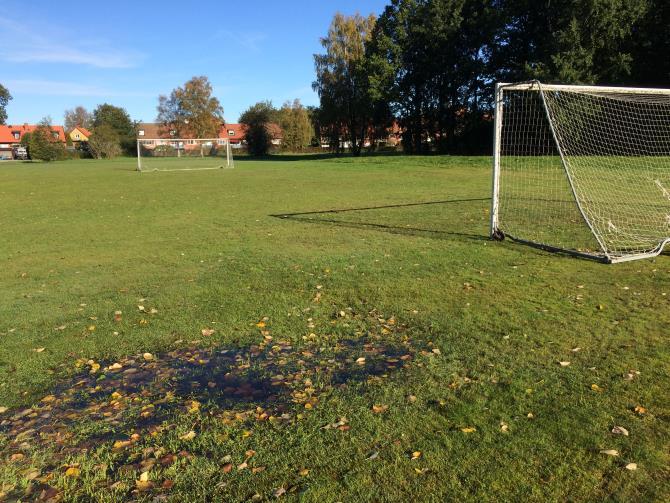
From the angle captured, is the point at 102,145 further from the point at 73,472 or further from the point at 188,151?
the point at 73,472

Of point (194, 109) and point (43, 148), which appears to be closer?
point (43, 148)

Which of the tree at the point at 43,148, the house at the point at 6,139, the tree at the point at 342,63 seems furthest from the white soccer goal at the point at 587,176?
the house at the point at 6,139

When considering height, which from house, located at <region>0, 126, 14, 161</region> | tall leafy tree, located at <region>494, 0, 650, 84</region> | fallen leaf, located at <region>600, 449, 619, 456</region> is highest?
tall leafy tree, located at <region>494, 0, 650, 84</region>

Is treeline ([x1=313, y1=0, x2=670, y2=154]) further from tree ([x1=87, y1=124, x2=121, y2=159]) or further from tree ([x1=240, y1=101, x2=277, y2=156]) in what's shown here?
tree ([x1=87, y1=124, x2=121, y2=159])

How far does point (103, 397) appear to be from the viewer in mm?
4078

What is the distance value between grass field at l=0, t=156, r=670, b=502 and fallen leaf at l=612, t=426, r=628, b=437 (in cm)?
3

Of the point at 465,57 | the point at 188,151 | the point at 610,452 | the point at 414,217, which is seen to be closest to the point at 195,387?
the point at 610,452

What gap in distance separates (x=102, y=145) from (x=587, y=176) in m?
75.3

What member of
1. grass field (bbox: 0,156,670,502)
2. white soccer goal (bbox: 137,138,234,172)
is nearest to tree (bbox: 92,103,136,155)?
white soccer goal (bbox: 137,138,234,172)

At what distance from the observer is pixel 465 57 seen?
1868 inches

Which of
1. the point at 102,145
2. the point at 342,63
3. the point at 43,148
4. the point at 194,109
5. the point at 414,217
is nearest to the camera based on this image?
the point at 414,217

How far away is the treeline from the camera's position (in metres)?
37.4

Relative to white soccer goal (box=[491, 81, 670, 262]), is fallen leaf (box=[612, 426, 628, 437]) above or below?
below

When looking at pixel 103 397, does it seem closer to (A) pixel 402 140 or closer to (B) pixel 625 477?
(B) pixel 625 477
